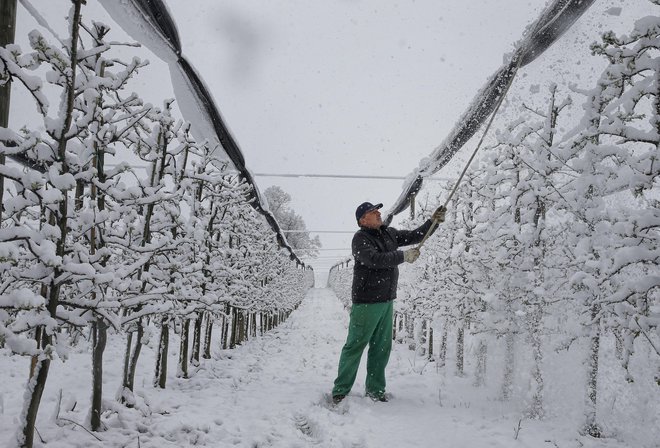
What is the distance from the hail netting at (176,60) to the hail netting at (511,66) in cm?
299

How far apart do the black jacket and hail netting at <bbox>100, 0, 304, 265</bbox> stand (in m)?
2.29

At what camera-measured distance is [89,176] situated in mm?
2205

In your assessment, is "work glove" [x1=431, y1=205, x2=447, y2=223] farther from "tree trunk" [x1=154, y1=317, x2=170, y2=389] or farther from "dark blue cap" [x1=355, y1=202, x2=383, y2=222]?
"tree trunk" [x1=154, y1=317, x2=170, y2=389]

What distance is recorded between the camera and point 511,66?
4.08 meters

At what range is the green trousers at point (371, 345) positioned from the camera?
4.65m

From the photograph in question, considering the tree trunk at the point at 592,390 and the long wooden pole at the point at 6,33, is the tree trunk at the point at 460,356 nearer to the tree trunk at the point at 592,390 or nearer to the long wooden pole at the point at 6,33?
the tree trunk at the point at 592,390

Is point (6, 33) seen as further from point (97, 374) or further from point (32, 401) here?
point (97, 374)

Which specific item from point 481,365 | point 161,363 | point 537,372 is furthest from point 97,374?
point 481,365

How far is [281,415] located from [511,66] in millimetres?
4201

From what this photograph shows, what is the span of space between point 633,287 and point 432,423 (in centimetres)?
233

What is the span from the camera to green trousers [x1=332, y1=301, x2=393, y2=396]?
4.65 m

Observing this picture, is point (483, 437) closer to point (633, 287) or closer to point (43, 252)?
point (633, 287)

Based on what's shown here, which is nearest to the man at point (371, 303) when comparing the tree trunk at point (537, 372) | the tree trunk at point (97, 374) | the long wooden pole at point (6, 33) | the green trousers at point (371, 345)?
the green trousers at point (371, 345)

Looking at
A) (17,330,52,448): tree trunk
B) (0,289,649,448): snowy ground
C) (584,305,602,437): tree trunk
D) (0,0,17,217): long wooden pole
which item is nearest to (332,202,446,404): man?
(0,289,649,448): snowy ground
